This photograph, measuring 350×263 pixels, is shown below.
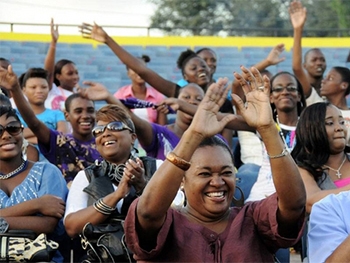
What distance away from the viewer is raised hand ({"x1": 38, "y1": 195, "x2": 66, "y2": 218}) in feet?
17.7

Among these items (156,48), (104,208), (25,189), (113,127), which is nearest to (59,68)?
(113,127)

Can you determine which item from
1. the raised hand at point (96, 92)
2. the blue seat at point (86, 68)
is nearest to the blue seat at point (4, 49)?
the blue seat at point (86, 68)

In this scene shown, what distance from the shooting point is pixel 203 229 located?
3945mm

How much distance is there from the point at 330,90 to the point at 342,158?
256 cm

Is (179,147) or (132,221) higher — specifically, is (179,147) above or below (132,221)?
above

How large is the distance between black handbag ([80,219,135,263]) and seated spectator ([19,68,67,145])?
3128 mm

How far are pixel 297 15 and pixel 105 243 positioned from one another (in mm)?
4533

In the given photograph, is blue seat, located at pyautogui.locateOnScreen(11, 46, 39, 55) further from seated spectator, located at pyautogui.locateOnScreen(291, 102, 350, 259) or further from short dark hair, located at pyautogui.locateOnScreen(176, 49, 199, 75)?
seated spectator, located at pyautogui.locateOnScreen(291, 102, 350, 259)

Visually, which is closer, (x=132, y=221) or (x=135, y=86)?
(x=132, y=221)

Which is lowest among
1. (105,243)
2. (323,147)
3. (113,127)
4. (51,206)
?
(105,243)

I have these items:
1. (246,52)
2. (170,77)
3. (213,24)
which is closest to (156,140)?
(170,77)

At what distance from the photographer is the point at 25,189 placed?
564cm

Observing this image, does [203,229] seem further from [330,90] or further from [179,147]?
[330,90]

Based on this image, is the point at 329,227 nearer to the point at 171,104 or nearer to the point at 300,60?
the point at 171,104
